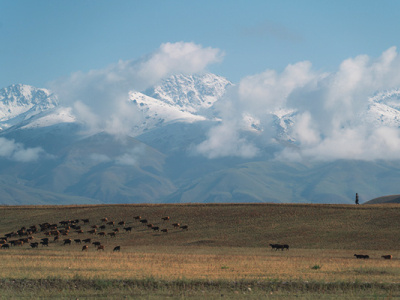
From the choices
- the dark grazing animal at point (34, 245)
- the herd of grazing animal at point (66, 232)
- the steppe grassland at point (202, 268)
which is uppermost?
the herd of grazing animal at point (66, 232)

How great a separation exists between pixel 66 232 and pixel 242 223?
27902 millimetres

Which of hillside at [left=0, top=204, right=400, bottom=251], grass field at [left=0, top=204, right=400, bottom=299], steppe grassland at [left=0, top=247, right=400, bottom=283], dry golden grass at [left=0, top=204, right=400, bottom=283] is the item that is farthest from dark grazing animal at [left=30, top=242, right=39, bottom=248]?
steppe grassland at [left=0, top=247, right=400, bottom=283]

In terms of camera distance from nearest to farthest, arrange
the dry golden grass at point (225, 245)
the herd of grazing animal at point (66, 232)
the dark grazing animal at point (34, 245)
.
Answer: the dry golden grass at point (225, 245)
the dark grazing animal at point (34, 245)
the herd of grazing animal at point (66, 232)

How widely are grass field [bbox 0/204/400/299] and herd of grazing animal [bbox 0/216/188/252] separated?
0.76 metres

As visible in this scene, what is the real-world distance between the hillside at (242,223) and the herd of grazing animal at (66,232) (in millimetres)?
756

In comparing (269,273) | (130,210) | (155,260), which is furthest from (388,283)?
(130,210)

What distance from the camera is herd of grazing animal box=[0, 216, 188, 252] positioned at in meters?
84.7

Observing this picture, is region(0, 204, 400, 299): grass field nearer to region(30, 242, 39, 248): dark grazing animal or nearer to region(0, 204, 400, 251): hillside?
region(0, 204, 400, 251): hillside

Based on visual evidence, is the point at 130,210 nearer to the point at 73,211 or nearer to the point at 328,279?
the point at 73,211

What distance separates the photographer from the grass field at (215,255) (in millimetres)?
39906

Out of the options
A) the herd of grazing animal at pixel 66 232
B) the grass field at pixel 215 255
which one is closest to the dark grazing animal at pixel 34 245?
the herd of grazing animal at pixel 66 232

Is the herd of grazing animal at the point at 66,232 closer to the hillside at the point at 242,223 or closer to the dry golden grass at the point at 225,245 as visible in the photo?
the hillside at the point at 242,223

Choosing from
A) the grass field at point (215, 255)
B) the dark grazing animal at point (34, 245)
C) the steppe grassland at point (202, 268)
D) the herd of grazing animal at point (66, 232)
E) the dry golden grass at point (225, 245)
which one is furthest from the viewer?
the herd of grazing animal at point (66, 232)

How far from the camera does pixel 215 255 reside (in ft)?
220
